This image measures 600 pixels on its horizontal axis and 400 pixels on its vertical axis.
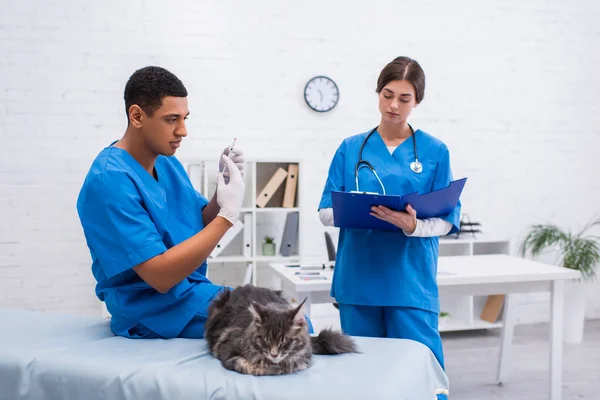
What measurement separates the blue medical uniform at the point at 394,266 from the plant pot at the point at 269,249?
1.85 m

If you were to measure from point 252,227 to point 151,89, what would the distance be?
2.36 meters

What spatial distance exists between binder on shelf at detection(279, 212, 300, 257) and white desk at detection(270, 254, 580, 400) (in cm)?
97

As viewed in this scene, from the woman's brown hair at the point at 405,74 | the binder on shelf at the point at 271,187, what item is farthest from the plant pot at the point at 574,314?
the woman's brown hair at the point at 405,74

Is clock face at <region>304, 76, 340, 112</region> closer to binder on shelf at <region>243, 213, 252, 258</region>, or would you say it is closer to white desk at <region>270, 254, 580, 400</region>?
binder on shelf at <region>243, 213, 252, 258</region>

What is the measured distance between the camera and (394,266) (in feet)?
6.61

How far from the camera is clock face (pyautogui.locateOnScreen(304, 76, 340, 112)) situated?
412cm

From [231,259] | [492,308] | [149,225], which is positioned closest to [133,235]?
[149,225]

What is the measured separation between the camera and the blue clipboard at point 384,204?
Result: 1.78 metres

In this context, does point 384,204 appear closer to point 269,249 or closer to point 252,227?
point 252,227

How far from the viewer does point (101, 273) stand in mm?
1552

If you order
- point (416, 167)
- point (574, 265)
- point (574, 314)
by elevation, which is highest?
point (416, 167)

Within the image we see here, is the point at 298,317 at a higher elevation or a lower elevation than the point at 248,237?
higher

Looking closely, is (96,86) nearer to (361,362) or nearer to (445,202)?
(445,202)

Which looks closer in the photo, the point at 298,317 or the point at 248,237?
the point at 298,317
